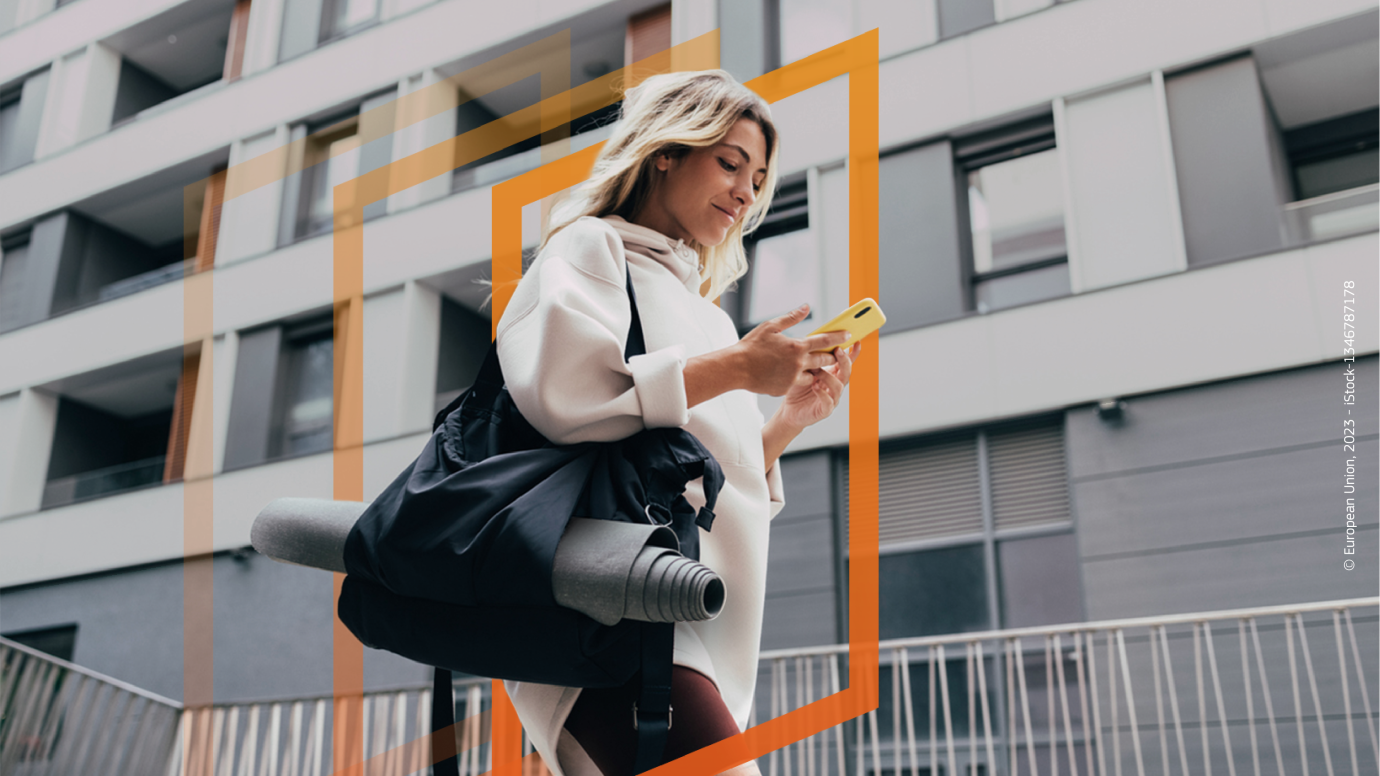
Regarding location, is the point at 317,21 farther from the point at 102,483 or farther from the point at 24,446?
the point at 24,446

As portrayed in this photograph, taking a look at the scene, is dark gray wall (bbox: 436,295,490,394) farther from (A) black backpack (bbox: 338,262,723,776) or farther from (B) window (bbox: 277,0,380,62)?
(A) black backpack (bbox: 338,262,723,776)

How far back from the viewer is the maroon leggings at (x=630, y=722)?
979 millimetres

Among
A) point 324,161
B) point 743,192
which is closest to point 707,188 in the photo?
point 743,192

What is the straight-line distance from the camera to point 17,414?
465 inches

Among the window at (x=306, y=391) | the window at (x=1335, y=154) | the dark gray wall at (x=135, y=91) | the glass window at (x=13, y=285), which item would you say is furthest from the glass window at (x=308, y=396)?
the window at (x=1335, y=154)

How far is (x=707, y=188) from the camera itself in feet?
4.20

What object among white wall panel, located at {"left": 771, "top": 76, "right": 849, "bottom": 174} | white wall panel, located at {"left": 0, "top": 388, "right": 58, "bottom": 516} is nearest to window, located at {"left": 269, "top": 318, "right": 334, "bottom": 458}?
white wall panel, located at {"left": 0, "top": 388, "right": 58, "bottom": 516}

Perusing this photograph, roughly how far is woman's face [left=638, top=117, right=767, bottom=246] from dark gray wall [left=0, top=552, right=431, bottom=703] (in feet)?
25.3

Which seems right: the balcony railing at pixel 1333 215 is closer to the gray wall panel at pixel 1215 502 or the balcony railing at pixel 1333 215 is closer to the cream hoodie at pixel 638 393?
the gray wall panel at pixel 1215 502

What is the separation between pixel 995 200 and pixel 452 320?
508 centimetres

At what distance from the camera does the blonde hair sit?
127 centimetres

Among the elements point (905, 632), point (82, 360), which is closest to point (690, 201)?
point (905, 632)

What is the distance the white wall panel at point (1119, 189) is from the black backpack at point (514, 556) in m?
6.23

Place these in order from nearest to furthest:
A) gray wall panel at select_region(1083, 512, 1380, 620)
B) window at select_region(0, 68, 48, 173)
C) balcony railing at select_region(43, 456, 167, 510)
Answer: gray wall panel at select_region(1083, 512, 1380, 620)
balcony railing at select_region(43, 456, 167, 510)
window at select_region(0, 68, 48, 173)
